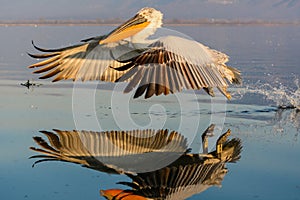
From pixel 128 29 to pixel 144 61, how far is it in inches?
62.9

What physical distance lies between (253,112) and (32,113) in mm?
3065

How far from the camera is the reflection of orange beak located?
15.3 feet

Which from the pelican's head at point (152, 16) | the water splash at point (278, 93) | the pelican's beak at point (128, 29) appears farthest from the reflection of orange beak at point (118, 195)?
the water splash at point (278, 93)

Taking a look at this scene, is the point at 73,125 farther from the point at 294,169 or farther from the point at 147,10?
the point at 294,169

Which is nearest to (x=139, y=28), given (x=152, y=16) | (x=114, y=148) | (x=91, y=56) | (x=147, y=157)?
(x=152, y=16)

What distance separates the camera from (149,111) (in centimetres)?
858

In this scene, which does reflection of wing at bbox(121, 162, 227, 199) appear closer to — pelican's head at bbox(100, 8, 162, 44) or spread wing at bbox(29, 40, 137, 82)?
pelican's head at bbox(100, 8, 162, 44)

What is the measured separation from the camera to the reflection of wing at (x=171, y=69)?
5.93 metres

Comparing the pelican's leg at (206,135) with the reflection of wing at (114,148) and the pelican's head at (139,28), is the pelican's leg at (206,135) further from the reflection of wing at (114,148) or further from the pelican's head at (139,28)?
the pelican's head at (139,28)

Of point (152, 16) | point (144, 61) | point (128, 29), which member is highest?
point (152, 16)

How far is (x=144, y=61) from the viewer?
20.4ft

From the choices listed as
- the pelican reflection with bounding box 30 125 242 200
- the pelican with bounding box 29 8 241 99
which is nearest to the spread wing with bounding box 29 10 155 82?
the pelican with bounding box 29 8 241 99

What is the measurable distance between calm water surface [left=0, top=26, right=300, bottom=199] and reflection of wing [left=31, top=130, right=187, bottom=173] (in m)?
0.15

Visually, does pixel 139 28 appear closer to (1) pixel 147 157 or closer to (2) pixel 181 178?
(1) pixel 147 157
